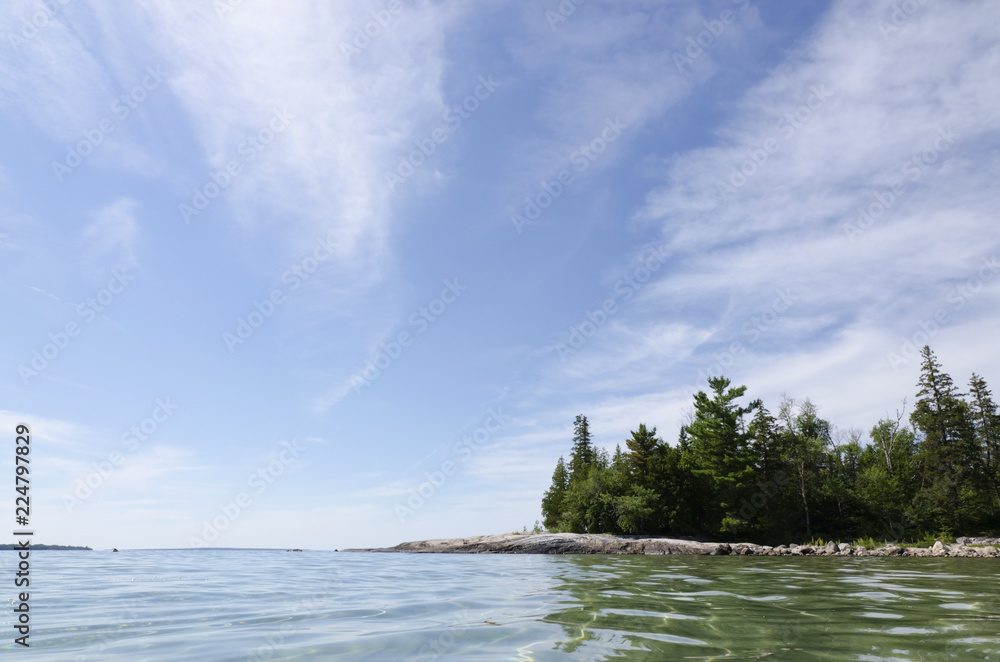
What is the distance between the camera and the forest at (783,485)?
46.0m

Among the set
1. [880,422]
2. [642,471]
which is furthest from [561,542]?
[880,422]

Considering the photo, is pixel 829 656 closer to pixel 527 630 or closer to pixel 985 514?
pixel 527 630

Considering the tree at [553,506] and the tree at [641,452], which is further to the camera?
the tree at [553,506]

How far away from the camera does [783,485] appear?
52.2 m

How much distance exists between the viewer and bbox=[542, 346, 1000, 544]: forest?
4597 cm

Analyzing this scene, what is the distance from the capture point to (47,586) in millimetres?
12742

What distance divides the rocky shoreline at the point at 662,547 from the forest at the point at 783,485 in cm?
368

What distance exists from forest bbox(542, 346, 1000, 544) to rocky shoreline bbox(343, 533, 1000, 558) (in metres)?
3.68

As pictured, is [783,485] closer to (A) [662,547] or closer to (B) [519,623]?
(A) [662,547]

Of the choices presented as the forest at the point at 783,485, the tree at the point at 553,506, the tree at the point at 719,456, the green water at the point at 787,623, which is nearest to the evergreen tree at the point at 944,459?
the forest at the point at 783,485

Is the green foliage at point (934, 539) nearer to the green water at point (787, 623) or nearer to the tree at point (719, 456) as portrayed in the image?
the tree at point (719, 456)

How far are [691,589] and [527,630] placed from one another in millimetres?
6675

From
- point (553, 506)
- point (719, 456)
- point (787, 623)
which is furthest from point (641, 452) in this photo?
point (787, 623)

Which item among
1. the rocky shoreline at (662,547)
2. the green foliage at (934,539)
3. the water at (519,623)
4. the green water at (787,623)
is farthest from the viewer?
the green foliage at (934,539)
